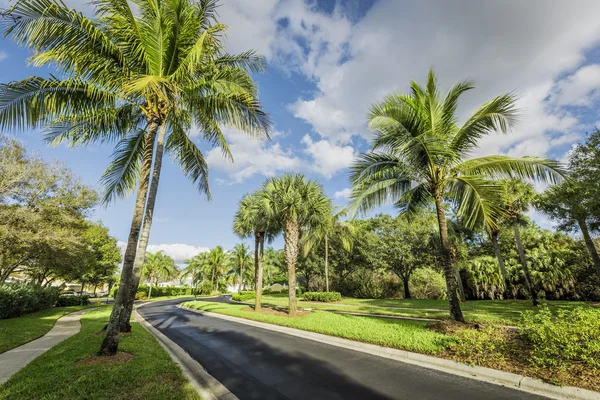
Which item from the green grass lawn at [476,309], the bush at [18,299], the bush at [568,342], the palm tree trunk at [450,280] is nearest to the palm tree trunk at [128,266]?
the bush at [568,342]

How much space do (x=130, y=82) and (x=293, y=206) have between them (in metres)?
10.2

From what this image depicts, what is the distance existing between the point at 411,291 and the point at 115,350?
3082cm

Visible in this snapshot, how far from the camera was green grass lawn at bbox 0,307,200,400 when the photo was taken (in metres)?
4.21

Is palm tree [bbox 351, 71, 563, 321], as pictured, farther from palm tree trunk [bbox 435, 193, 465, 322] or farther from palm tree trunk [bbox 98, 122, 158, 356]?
palm tree trunk [bbox 98, 122, 158, 356]

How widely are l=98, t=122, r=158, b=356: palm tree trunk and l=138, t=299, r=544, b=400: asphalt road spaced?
7.18 ft

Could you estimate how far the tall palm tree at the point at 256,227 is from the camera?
16953mm

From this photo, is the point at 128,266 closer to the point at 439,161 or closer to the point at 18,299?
the point at 439,161

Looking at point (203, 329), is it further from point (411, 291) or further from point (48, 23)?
point (411, 291)

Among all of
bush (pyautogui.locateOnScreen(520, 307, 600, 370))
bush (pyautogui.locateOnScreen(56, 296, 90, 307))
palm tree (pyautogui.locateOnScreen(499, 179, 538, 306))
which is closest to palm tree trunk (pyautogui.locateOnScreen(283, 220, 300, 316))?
bush (pyautogui.locateOnScreen(520, 307, 600, 370))

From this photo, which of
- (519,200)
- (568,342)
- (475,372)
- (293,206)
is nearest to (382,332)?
(475,372)

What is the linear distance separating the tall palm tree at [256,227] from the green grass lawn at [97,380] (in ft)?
34.6

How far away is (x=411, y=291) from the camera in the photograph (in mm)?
30562

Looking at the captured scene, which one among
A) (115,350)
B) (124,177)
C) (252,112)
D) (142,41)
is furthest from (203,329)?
(142,41)

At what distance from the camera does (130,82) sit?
6.44 m
